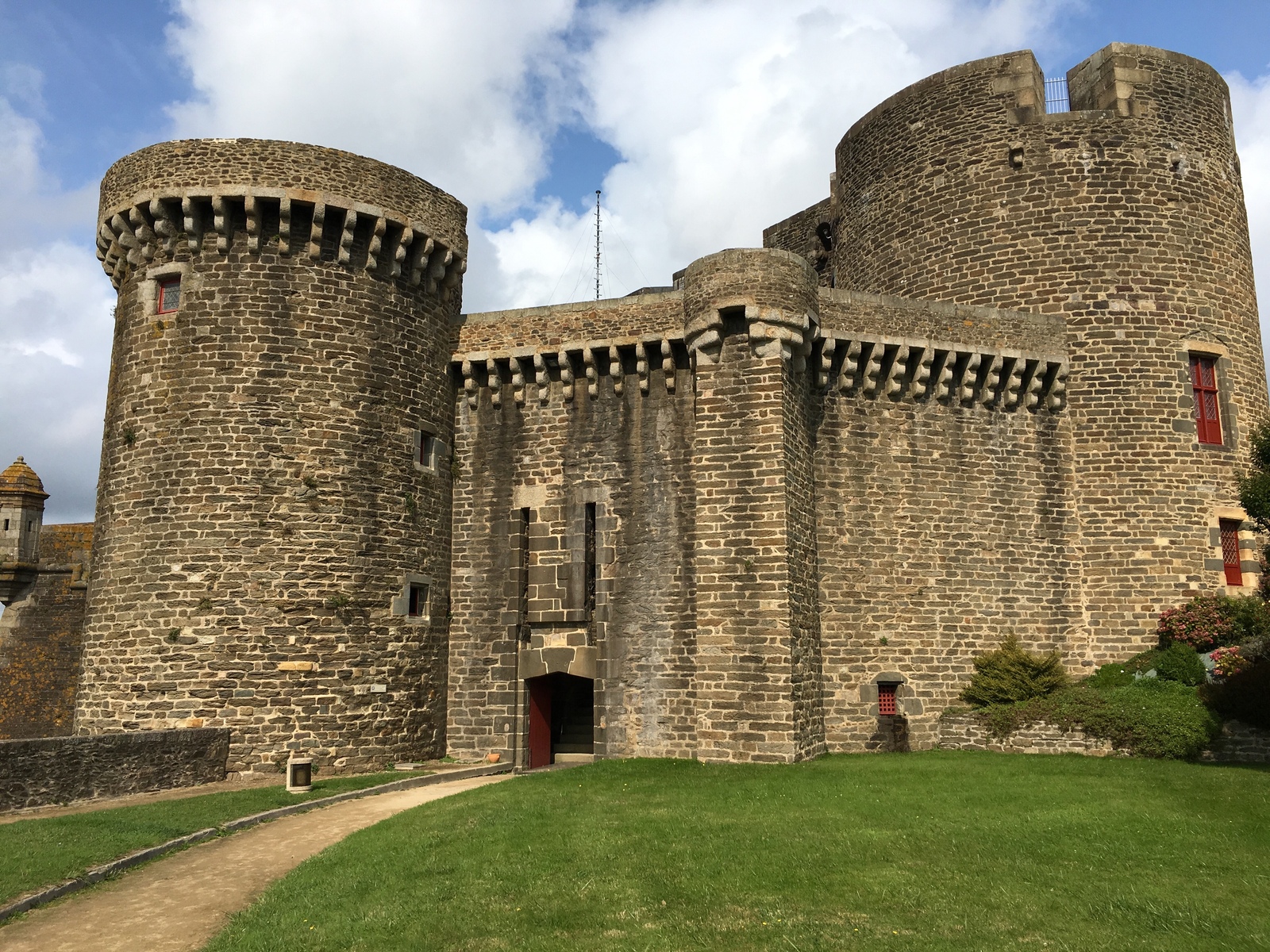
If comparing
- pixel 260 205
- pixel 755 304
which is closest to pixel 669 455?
pixel 755 304

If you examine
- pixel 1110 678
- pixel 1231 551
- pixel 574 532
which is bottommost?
pixel 1110 678

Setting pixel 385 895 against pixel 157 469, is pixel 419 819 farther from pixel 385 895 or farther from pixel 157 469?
pixel 157 469

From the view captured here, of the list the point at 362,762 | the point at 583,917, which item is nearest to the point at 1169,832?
the point at 583,917

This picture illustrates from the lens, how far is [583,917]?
8.14 metres

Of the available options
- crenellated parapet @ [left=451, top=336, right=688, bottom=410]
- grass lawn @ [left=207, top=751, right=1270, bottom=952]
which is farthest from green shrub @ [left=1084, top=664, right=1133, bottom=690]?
crenellated parapet @ [left=451, top=336, right=688, bottom=410]

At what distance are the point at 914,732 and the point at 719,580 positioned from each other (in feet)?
17.1

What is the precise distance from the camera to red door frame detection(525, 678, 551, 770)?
19.0 meters

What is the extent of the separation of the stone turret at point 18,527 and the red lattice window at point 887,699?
24027mm

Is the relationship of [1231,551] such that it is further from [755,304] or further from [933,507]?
[755,304]

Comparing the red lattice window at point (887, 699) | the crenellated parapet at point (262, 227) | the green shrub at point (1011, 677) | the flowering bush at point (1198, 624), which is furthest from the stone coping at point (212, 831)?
the flowering bush at point (1198, 624)

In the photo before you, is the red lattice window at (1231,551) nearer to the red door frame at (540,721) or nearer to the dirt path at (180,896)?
the red door frame at (540,721)

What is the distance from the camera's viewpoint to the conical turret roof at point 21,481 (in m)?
28.5

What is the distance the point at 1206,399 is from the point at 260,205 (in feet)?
64.6

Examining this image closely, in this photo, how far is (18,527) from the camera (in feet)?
93.1
